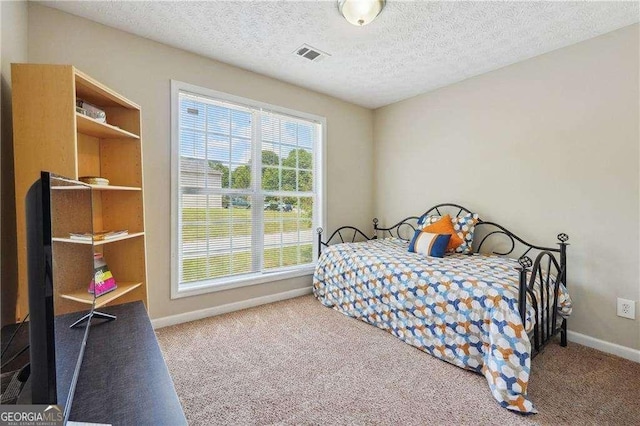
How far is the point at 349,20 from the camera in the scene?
1.95 m

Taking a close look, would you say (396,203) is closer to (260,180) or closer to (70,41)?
(260,180)

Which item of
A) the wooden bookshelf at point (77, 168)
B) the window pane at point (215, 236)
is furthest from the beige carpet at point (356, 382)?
the wooden bookshelf at point (77, 168)

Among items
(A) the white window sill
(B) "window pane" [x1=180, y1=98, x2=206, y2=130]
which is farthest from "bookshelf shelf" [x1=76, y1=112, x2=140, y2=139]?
(A) the white window sill

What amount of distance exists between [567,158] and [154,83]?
11.5ft

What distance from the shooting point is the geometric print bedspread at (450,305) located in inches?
61.7

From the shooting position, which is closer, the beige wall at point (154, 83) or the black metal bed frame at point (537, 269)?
the black metal bed frame at point (537, 269)

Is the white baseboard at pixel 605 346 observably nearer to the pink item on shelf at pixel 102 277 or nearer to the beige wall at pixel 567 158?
the beige wall at pixel 567 158

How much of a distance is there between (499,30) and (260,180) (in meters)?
2.44

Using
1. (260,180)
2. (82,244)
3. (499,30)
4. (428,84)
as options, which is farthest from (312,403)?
(428,84)

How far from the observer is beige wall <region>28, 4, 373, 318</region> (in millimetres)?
2010

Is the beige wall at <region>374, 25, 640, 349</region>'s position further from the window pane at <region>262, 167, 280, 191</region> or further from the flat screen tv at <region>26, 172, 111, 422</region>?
the flat screen tv at <region>26, 172, 111, 422</region>

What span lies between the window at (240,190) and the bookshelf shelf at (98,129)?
0.48 metres

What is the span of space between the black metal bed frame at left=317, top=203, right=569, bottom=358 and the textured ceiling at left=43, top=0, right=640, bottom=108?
4.99 ft

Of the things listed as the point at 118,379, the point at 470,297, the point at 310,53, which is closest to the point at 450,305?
the point at 470,297
